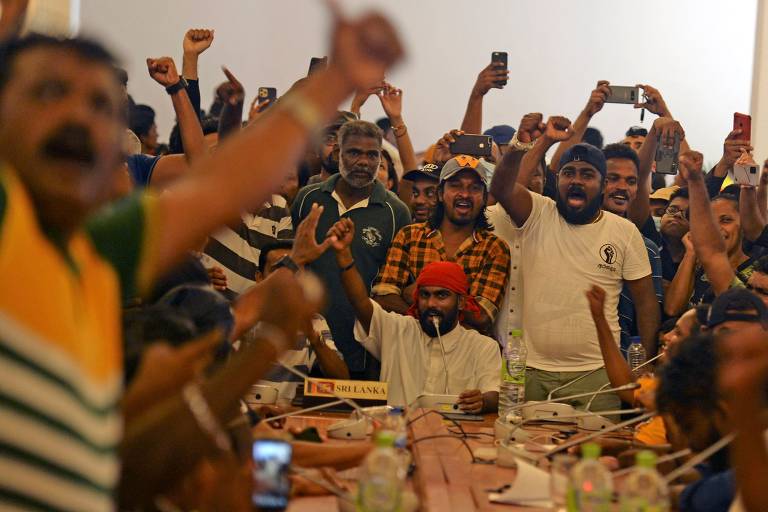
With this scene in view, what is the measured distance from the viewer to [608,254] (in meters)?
4.45

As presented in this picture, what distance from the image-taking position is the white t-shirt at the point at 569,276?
171 inches

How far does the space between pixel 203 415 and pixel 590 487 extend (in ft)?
3.23

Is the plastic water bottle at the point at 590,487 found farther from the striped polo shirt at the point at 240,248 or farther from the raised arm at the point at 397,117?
the raised arm at the point at 397,117

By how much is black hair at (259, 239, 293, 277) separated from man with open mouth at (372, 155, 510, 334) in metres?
0.43

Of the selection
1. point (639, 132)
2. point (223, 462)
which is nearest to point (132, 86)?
point (639, 132)

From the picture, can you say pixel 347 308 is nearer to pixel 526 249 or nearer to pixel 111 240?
pixel 526 249

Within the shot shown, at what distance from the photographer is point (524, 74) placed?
7.55 meters

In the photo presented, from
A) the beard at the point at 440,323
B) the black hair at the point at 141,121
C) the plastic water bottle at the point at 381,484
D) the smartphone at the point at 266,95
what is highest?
the black hair at the point at 141,121

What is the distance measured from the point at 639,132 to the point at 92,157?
211 inches

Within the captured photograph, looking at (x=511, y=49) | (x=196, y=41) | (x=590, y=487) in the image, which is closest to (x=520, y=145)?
(x=196, y=41)

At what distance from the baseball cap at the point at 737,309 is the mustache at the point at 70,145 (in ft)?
7.75

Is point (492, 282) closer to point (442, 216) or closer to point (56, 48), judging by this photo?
point (442, 216)

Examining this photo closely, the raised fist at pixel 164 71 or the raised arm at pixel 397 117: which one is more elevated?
the raised arm at pixel 397 117

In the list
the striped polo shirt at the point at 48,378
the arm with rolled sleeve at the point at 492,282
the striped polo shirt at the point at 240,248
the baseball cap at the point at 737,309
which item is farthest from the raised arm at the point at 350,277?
the striped polo shirt at the point at 48,378
